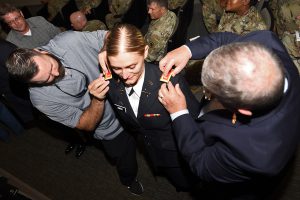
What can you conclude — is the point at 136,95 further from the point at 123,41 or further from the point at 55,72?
the point at 55,72

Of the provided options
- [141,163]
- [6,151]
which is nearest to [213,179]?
[141,163]

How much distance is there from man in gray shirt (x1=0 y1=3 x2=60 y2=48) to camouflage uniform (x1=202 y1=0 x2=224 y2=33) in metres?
2.18

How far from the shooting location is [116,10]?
471 cm

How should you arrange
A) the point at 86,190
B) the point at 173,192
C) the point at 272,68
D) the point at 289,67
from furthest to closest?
1. the point at 86,190
2. the point at 173,192
3. the point at 289,67
4. the point at 272,68

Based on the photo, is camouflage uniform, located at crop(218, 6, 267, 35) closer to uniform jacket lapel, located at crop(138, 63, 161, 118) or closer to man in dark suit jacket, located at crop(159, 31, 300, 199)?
man in dark suit jacket, located at crop(159, 31, 300, 199)

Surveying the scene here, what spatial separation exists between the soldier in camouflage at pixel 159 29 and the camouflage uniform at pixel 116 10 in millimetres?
1164

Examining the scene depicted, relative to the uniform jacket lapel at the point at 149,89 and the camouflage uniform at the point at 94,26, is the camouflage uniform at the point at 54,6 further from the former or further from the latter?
the uniform jacket lapel at the point at 149,89

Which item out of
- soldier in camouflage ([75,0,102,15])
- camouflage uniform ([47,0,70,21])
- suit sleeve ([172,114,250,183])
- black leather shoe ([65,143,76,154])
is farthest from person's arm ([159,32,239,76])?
camouflage uniform ([47,0,70,21])

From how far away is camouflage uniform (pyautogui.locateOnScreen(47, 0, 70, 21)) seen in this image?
515cm

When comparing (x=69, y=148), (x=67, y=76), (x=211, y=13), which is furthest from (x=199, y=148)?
(x=211, y=13)

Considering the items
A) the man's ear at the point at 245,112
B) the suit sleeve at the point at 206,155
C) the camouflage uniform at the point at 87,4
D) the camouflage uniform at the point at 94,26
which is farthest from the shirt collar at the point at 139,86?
the camouflage uniform at the point at 87,4

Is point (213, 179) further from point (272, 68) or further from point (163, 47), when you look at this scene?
point (163, 47)

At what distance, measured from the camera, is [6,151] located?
351 cm

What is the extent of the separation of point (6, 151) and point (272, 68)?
142 inches
